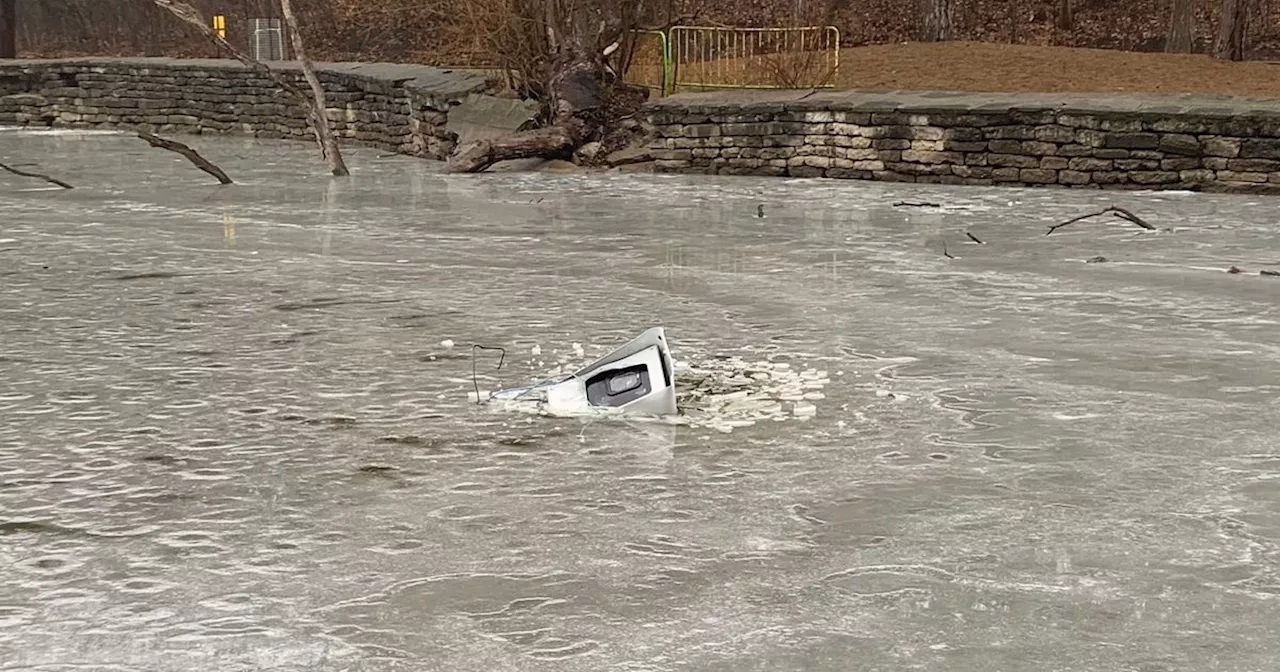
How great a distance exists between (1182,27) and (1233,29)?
3.30m

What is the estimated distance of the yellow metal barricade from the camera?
54.2ft

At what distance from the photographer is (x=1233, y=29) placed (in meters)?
19.7

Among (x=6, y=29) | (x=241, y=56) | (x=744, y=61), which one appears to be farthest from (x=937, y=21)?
(x=6, y=29)

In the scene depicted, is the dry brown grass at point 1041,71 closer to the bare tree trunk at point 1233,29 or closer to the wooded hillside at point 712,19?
→ the bare tree trunk at point 1233,29

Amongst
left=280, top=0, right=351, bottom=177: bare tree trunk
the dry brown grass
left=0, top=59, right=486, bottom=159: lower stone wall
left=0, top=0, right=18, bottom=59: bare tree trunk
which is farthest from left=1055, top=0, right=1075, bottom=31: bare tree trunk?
left=0, top=0, right=18, bottom=59: bare tree trunk

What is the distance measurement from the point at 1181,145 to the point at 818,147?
3.31 metres

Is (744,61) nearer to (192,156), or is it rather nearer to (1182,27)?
(192,156)

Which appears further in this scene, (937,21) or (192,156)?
(937,21)

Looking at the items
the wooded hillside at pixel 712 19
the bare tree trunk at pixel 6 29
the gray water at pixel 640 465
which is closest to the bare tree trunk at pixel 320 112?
the gray water at pixel 640 465

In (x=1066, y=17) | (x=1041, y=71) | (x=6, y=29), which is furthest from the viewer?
(x=1066, y=17)

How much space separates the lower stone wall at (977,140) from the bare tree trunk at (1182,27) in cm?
1052

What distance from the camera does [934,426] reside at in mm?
5395

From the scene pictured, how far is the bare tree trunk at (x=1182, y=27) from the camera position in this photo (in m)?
22.7

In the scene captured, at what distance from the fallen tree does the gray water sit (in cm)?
545
